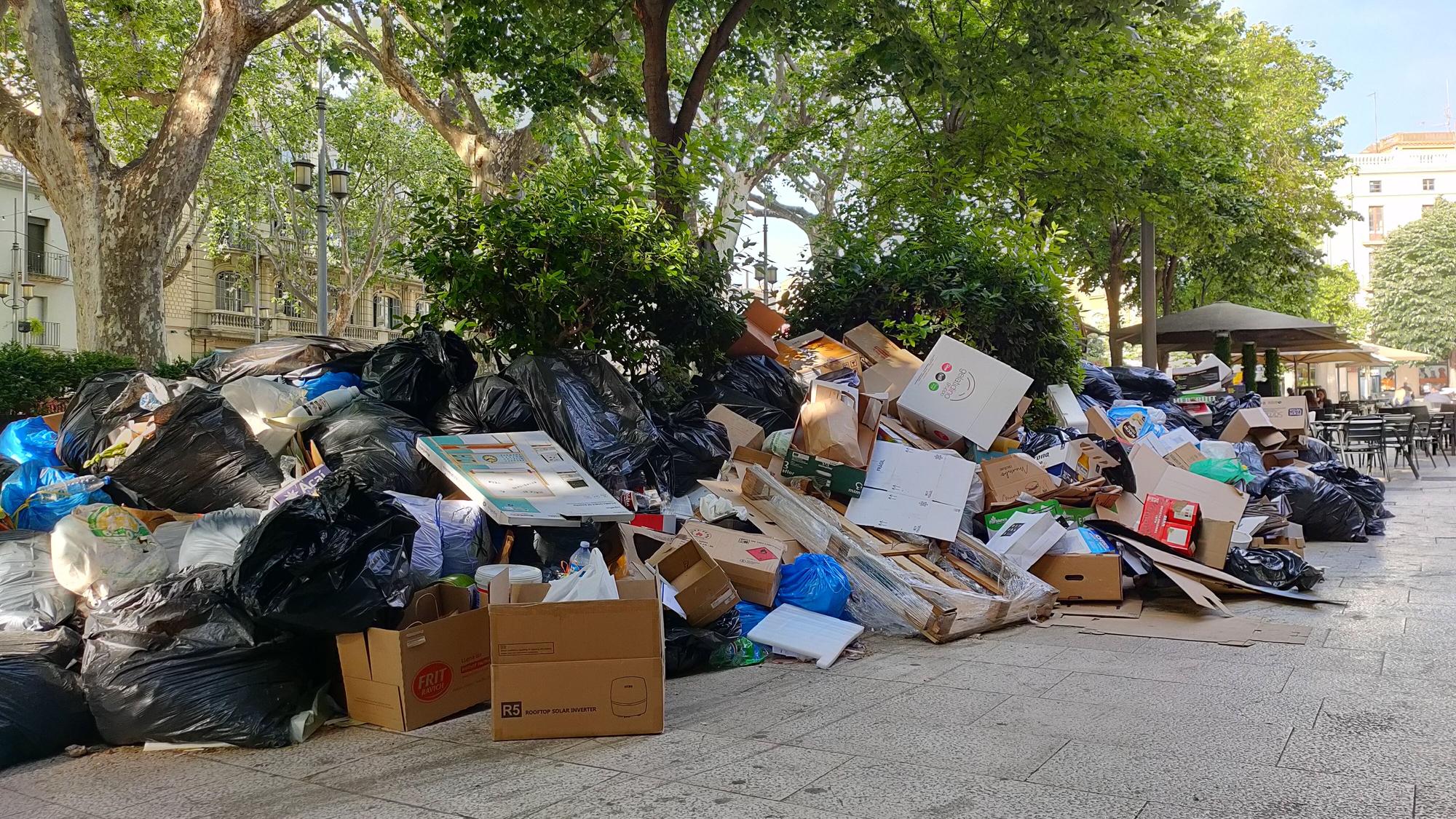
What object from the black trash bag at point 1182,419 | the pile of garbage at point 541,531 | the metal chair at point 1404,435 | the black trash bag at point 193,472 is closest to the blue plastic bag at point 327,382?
the pile of garbage at point 541,531

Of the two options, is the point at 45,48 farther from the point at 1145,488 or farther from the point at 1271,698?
the point at 1271,698

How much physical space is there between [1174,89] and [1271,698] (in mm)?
10543

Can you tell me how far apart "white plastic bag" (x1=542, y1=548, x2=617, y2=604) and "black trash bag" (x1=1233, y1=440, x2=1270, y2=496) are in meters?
5.59

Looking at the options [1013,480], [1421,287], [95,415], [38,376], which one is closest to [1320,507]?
[1013,480]

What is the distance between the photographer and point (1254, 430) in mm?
9039

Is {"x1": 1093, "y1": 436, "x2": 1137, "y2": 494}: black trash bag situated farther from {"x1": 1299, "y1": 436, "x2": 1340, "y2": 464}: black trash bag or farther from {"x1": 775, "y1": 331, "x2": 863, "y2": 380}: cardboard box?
{"x1": 1299, "y1": 436, "x2": 1340, "y2": 464}: black trash bag

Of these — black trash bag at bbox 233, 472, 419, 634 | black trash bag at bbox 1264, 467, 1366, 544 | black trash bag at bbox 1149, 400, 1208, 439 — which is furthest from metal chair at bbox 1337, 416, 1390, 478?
black trash bag at bbox 233, 472, 419, 634

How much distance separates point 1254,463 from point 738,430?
4888 millimetres

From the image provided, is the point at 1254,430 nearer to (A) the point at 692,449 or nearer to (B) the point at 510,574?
(A) the point at 692,449

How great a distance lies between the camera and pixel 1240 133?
14875 millimetres

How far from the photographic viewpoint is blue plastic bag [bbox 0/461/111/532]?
4016mm

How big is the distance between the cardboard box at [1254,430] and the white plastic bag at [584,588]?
7.57m

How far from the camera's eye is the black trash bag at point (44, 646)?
297 cm

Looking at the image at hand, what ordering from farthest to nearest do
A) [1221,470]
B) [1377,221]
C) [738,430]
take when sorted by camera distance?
[1377,221] < [1221,470] < [738,430]
